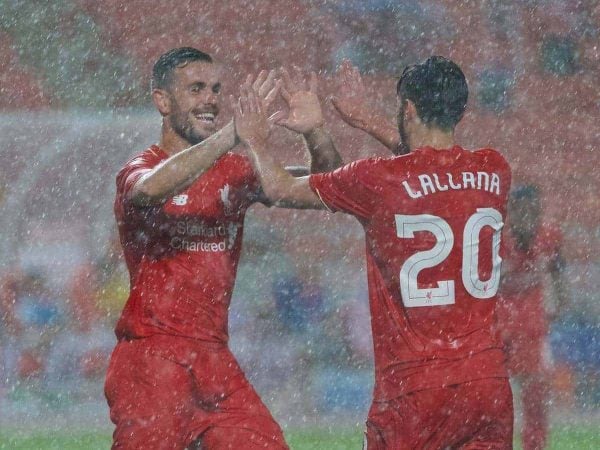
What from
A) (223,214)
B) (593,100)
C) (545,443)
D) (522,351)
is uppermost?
(593,100)

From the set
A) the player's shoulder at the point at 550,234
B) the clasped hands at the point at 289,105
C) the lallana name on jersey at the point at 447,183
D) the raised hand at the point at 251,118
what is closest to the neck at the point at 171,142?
the clasped hands at the point at 289,105

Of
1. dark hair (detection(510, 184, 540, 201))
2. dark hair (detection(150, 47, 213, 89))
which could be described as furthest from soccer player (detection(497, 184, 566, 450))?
dark hair (detection(150, 47, 213, 89))

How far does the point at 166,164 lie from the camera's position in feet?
16.3

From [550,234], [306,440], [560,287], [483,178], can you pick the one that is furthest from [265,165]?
[560,287]

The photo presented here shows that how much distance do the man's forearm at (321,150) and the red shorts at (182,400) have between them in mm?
820

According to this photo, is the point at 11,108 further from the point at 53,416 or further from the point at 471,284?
the point at 471,284

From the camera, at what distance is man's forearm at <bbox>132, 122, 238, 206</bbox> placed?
4895mm

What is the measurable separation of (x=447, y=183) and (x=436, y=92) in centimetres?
31

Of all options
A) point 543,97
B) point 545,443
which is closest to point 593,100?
point 543,97

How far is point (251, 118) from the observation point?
4.88 metres

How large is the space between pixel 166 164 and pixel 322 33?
5.90 metres

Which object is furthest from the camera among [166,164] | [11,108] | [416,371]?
[11,108]

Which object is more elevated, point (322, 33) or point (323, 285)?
point (322, 33)

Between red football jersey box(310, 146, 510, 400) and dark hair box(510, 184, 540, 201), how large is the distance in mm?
5643
